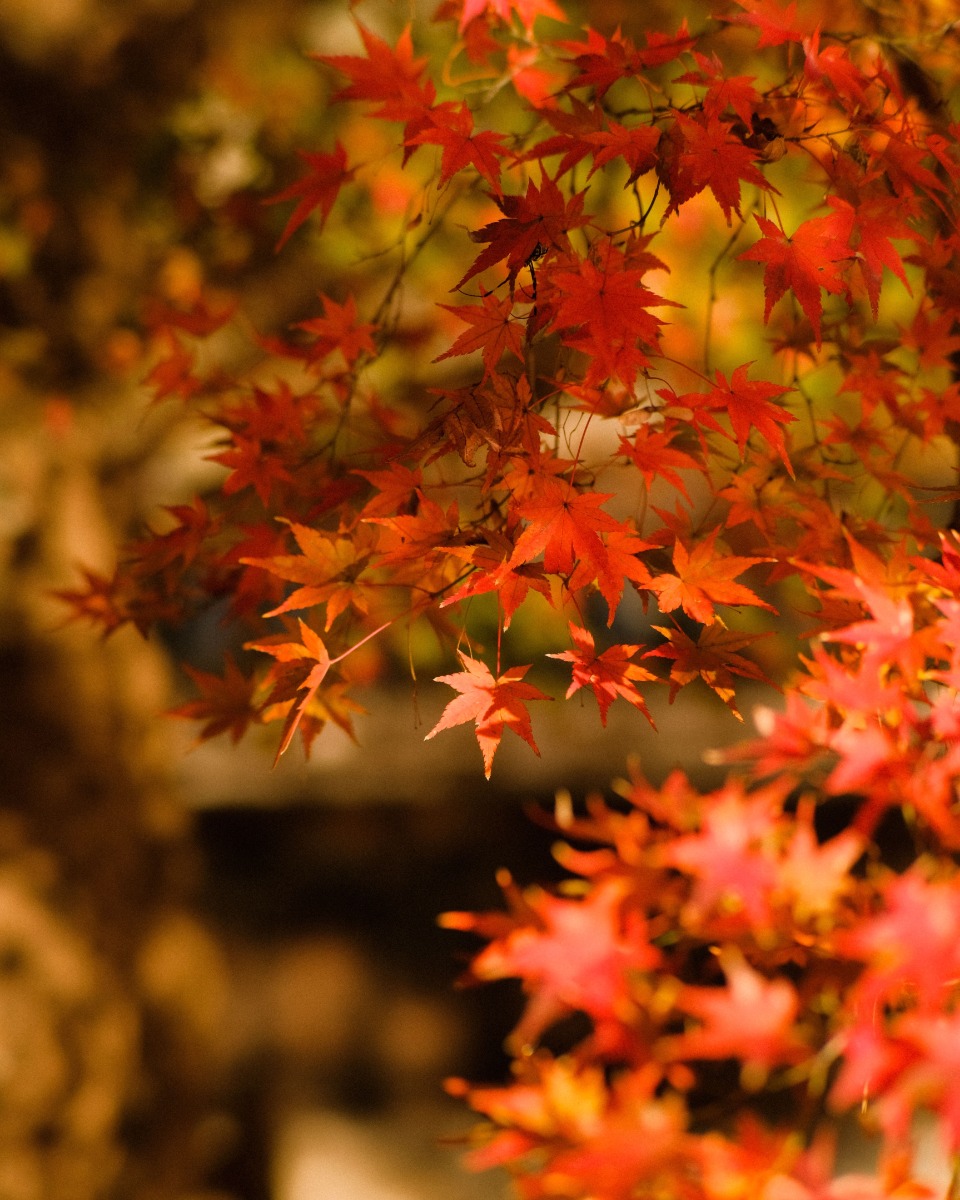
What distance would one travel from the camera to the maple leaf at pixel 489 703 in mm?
1306

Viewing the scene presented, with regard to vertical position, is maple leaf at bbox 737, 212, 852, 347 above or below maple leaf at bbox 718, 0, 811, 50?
below

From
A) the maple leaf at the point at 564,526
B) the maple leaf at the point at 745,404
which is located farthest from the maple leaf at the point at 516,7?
the maple leaf at the point at 564,526

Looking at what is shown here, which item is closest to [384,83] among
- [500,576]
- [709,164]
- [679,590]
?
[709,164]

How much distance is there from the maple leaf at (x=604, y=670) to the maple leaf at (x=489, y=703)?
0.27 feet

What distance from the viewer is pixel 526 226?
1227 millimetres

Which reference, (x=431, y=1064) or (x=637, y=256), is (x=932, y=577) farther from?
(x=431, y=1064)

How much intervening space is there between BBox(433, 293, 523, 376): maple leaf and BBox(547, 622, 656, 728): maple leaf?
1.42ft

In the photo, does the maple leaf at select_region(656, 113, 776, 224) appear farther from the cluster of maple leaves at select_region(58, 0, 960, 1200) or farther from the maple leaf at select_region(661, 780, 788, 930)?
the maple leaf at select_region(661, 780, 788, 930)

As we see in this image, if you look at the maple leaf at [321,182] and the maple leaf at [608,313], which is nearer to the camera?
the maple leaf at [608,313]

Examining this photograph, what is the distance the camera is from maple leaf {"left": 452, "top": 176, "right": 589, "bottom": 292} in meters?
1.21

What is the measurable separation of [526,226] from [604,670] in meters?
0.67

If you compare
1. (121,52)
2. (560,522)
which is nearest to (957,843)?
(560,522)

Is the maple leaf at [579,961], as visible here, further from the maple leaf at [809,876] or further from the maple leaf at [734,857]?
the maple leaf at [809,876]

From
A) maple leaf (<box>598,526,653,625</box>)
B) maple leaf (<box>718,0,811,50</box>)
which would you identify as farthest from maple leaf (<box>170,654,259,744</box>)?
maple leaf (<box>718,0,811,50</box>)
